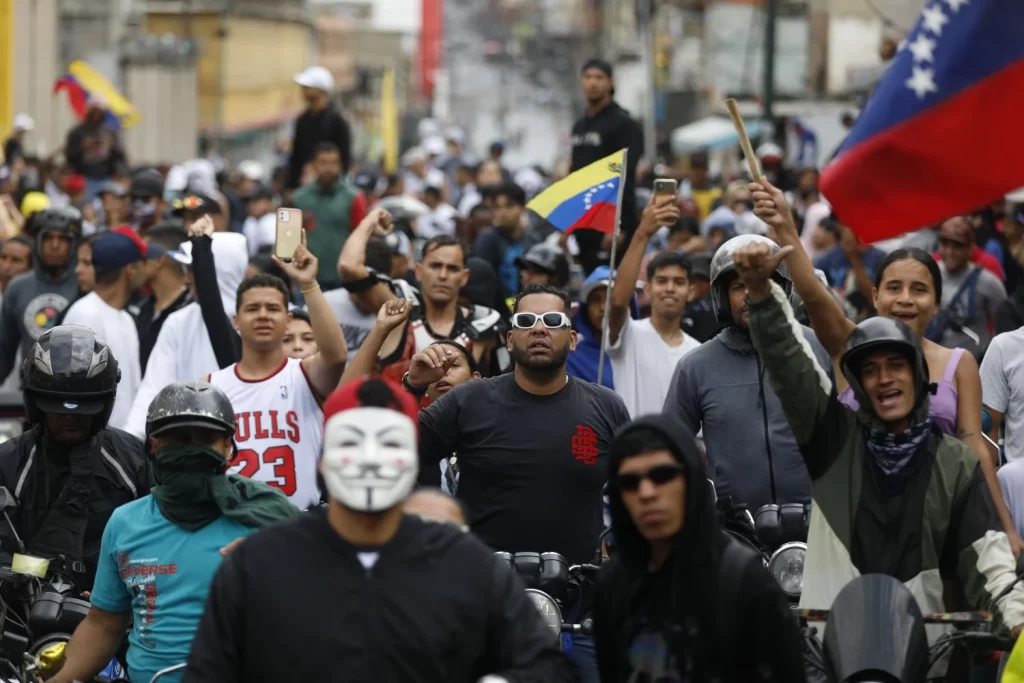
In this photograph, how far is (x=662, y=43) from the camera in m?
64.2

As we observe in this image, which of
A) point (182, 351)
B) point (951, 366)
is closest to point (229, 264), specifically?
point (182, 351)

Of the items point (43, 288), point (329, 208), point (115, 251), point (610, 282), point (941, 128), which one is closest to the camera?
point (941, 128)

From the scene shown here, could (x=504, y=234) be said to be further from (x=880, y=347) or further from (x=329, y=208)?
(x=880, y=347)

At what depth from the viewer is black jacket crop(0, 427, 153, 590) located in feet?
26.7

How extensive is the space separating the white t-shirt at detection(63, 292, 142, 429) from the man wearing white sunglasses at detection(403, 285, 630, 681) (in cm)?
324

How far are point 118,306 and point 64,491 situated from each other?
3.86 m

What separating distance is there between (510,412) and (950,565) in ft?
8.34

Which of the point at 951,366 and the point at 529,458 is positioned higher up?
the point at 951,366

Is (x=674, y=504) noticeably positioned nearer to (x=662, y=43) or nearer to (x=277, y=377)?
(x=277, y=377)

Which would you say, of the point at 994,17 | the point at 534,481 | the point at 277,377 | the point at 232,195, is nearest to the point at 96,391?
the point at 277,377

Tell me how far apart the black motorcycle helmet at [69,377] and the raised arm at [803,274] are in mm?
2874

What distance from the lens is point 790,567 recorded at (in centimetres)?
694

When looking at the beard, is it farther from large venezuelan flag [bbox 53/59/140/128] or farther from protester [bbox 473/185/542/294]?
large venezuelan flag [bbox 53/59/140/128]

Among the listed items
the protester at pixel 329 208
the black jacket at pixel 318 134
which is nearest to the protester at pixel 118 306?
the protester at pixel 329 208
